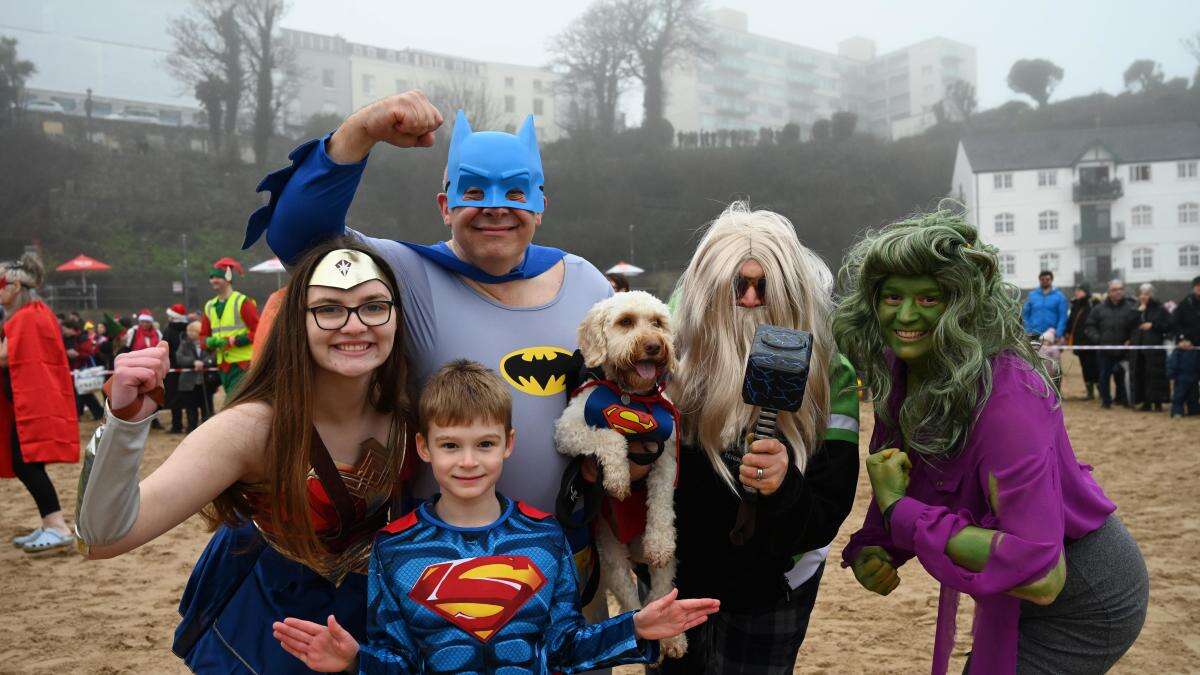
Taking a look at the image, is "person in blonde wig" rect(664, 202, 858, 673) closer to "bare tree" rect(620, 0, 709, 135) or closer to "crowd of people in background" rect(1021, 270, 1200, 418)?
"crowd of people in background" rect(1021, 270, 1200, 418)

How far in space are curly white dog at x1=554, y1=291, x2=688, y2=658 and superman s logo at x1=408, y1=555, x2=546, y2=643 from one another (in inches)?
18.8

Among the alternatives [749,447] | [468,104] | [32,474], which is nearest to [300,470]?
[749,447]

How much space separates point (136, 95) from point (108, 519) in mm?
60335

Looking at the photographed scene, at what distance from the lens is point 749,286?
98.7 inches

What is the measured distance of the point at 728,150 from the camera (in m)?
49.6

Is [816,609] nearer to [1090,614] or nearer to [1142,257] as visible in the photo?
[1090,614]

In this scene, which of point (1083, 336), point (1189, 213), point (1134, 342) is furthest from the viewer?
point (1189, 213)

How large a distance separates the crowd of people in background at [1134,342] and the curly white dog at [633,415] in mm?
11654

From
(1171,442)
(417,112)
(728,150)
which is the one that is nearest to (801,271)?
(417,112)

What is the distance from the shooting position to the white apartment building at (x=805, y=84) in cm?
7831

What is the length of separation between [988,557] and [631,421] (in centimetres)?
104

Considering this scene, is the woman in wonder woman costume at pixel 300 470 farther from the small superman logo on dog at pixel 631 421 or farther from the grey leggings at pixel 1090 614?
the grey leggings at pixel 1090 614

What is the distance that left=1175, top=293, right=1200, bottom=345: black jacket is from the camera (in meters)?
12.4

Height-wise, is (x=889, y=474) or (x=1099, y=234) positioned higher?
(x=1099, y=234)
